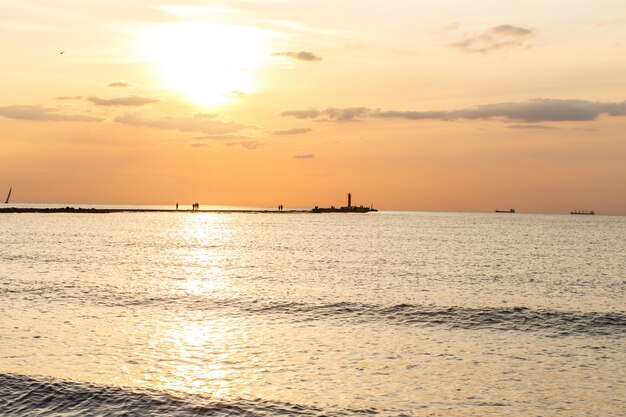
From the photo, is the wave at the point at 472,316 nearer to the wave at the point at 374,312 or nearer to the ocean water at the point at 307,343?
the wave at the point at 374,312

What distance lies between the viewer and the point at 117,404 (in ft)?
61.4

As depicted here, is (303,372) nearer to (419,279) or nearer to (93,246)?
(419,279)

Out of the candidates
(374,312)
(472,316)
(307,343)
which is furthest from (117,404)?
(472,316)

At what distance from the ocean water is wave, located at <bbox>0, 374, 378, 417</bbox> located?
0.23ft

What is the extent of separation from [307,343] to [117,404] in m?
10.9

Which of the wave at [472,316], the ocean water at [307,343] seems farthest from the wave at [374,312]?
the ocean water at [307,343]

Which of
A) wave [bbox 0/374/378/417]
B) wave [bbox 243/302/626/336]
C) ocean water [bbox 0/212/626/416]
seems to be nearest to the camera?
wave [bbox 0/374/378/417]

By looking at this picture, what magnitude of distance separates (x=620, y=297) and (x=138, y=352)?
124ft

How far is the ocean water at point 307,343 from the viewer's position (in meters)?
19.6

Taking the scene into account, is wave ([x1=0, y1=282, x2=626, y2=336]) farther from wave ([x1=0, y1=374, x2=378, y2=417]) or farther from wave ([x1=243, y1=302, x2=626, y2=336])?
wave ([x1=0, y1=374, x2=378, y2=417])

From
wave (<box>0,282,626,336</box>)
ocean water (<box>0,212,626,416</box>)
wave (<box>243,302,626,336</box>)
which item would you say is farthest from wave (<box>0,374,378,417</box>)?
wave (<box>243,302,626,336</box>)

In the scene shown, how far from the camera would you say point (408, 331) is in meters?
31.6

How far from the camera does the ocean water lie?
64.2 feet

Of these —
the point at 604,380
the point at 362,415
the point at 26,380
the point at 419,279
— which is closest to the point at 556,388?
the point at 604,380
